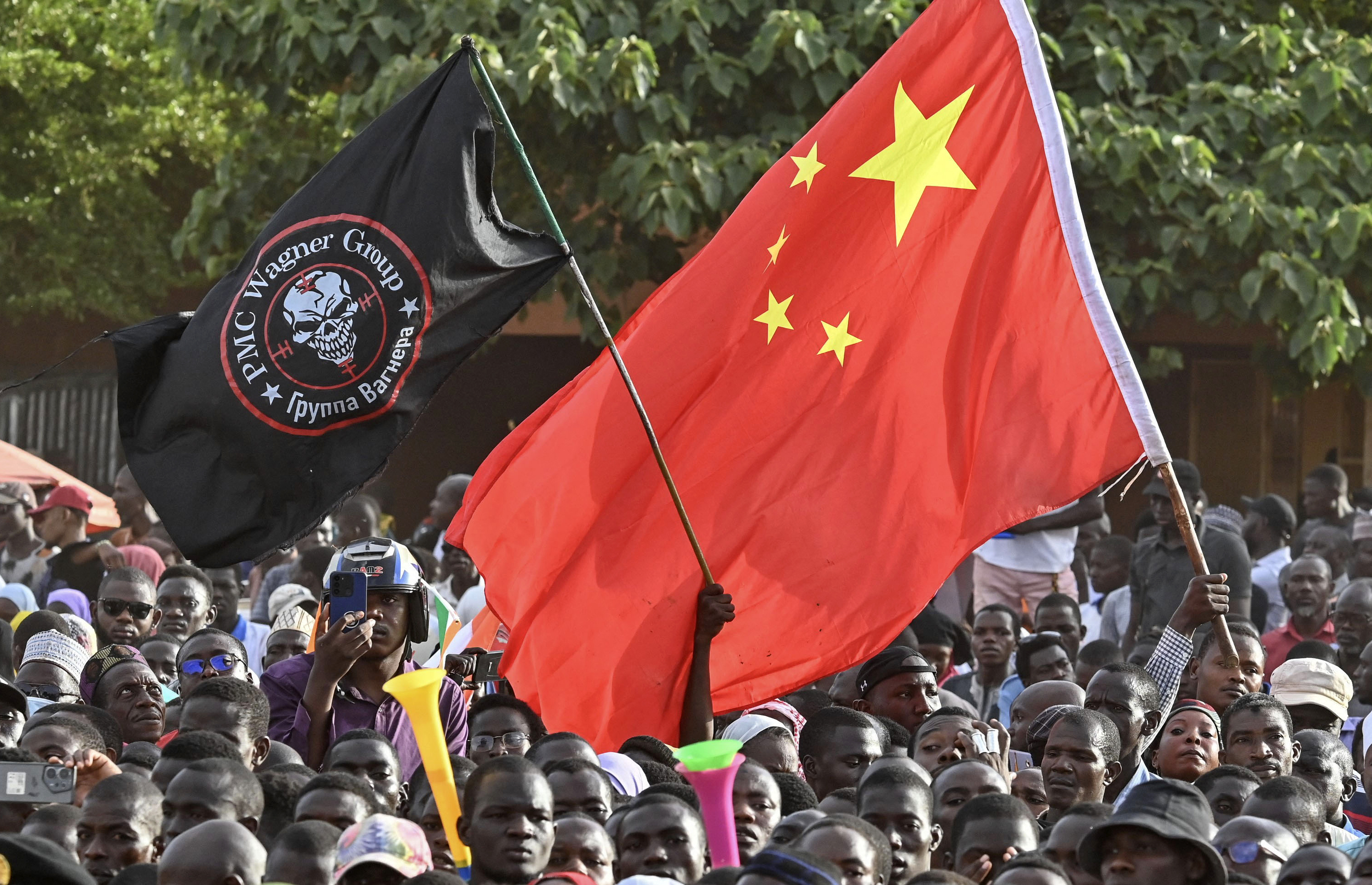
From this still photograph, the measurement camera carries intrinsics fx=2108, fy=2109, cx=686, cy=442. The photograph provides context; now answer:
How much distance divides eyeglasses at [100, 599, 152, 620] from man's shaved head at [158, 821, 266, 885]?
4.37 metres

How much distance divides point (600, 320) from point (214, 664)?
2.75 metres

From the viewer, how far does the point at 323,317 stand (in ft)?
20.9

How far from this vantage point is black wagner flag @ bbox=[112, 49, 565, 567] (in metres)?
6.34

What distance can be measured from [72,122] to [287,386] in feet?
39.4

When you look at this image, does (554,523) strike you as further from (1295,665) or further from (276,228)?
(1295,665)

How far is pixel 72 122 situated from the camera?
1745 centimetres

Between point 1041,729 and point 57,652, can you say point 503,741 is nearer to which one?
point 1041,729

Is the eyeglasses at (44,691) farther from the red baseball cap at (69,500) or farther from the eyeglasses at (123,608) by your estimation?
the red baseball cap at (69,500)

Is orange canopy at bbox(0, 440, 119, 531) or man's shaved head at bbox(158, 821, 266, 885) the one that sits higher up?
man's shaved head at bbox(158, 821, 266, 885)

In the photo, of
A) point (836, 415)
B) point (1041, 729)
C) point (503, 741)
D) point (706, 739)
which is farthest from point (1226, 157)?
point (503, 741)

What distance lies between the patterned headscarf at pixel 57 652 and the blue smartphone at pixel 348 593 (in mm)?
1978

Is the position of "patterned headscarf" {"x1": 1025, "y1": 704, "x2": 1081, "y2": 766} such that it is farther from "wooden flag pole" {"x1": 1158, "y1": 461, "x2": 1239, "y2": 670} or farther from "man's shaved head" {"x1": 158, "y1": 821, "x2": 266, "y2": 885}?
"man's shaved head" {"x1": 158, "y1": 821, "x2": 266, "y2": 885}

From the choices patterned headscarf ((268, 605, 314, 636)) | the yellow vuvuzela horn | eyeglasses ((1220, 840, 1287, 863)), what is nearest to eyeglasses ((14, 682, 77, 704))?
patterned headscarf ((268, 605, 314, 636))

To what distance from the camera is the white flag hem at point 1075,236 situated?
6.72m
